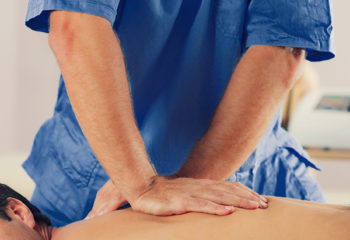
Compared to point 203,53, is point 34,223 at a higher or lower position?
lower

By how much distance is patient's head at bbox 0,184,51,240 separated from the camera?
110cm

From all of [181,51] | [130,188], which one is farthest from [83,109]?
[181,51]

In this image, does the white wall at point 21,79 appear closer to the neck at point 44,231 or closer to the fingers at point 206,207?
the neck at point 44,231

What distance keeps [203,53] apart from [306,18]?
0.25m

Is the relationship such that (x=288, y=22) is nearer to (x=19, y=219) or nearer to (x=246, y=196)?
(x=246, y=196)

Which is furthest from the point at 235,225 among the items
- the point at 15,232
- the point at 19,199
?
the point at 19,199

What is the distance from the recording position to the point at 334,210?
882 mm

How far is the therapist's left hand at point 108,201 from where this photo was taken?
111 centimetres

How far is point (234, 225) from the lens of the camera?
88cm

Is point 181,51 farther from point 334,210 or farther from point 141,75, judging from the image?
point 334,210

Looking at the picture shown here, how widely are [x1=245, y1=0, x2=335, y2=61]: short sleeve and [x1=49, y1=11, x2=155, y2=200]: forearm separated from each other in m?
0.34

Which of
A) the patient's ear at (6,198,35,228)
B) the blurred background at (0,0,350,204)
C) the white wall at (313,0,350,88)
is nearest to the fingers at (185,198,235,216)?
the patient's ear at (6,198,35,228)

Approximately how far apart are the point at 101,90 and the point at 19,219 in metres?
0.44

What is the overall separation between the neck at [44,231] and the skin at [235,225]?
0.57ft
